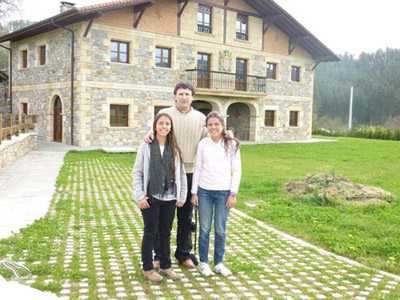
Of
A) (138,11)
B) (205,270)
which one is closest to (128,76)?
(138,11)

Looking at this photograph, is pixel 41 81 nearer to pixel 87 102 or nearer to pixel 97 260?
pixel 87 102

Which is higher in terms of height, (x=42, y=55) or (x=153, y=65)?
(x=42, y=55)

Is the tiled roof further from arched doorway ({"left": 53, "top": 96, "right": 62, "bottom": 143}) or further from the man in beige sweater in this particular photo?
the man in beige sweater

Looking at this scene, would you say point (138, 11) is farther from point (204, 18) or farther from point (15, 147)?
point (15, 147)

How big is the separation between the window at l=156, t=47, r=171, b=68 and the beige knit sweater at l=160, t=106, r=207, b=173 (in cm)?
1566

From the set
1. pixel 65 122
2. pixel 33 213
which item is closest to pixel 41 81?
pixel 65 122

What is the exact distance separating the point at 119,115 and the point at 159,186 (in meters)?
15.0

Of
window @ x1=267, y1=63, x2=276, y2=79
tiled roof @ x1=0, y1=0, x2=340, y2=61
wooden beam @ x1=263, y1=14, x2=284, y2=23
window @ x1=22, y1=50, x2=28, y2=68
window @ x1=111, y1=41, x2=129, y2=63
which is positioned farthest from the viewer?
window @ x1=267, y1=63, x2=276, y2=79

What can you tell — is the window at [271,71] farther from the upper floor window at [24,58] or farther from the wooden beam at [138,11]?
the upper floor window at [24,58]

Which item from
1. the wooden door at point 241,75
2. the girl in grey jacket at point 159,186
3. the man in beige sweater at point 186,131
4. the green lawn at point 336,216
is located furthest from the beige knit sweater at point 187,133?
the wooden door at point 241,75

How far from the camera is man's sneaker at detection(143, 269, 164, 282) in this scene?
12.9 feet

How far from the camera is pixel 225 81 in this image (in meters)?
21.6

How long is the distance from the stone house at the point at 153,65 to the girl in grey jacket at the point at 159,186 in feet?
43.2

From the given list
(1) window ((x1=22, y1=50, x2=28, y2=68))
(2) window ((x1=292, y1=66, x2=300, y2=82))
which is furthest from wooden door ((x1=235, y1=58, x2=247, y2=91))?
(1) window ((x1=22, y1=50, x2=28, y2=68))
